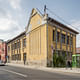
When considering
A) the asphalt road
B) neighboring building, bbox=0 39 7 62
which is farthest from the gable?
neighboring building, bbox=0 39 7 62

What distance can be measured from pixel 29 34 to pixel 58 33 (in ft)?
27.6

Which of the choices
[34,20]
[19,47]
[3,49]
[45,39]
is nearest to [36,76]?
[45,39]

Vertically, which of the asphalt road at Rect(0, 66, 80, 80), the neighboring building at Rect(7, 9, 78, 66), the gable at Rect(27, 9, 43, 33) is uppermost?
the gable at Rect(27, 9, 43, 33)

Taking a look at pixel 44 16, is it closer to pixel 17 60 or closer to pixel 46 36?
pixel 46 36

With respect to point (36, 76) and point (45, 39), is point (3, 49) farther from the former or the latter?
point (36, 76)

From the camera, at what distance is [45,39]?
24375mm

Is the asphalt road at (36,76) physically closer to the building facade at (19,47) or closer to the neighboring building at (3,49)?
the building facade at (19,47)

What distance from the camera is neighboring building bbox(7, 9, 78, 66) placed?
2445 centimetres

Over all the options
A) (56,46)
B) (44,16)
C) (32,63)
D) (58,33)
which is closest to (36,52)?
(32,63)

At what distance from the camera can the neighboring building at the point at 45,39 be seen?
24.5 meters

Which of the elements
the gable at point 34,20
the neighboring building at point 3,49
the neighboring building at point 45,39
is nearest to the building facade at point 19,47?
the neighboring building at point 45,39

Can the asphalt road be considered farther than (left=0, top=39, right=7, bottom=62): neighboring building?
No

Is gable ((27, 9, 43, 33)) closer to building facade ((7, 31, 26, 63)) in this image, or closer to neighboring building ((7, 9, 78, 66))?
neighboring building ((7, 9, 78, 66))

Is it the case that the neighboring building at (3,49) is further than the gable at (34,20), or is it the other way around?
the neighboring building at (3,49)
